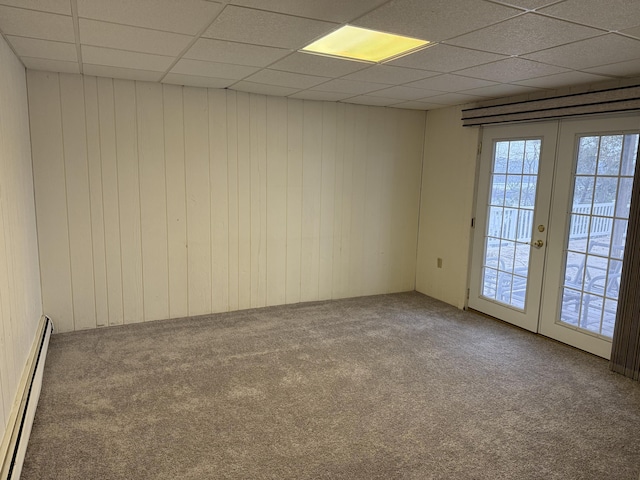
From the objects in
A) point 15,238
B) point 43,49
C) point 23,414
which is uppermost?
point 43,49

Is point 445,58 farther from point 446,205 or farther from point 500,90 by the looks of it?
point 446,205

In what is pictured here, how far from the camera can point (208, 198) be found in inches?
173

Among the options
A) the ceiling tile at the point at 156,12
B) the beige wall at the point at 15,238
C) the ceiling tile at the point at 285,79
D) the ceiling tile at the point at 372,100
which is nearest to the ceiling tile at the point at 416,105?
the ceiling tile at the point at 372,100

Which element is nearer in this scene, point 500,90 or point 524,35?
point 524,35

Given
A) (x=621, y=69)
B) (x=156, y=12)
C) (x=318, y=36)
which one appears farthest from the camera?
(x=621, y=69)

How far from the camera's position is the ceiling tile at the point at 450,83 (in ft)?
11.7

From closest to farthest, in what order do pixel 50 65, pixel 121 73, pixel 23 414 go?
pixel 23 414
pixel 50 65
pixel 121 73

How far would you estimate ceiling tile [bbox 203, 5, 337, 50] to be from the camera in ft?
7.44

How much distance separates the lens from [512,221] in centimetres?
443

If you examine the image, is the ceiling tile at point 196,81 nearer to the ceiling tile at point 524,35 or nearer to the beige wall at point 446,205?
the ceiling tile at point 524,35

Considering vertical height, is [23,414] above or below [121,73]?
below

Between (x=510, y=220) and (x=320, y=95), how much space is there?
225cm

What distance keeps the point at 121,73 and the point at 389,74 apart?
7.07ft

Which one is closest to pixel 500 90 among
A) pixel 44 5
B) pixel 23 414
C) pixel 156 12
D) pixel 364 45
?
pixel 364 45
